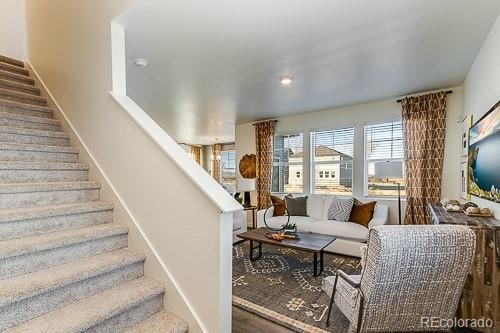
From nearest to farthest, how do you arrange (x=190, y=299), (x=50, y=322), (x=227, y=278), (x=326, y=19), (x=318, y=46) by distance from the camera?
1. (x=50, y=322)
2. (x=227, y=278)
3. (x=190, y=299)
4. (x=326, y=19)
5. (x=318, y=46)

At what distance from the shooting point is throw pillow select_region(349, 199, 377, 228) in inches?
165

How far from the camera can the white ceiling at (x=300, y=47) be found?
1978mm

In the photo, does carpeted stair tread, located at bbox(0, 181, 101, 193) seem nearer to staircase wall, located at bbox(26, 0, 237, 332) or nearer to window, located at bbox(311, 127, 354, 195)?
staircase wall, located at bbox(26, 0, 237, 332)

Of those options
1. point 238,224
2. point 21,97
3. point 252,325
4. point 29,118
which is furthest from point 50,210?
point 238,224

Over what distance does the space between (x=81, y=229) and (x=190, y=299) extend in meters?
0.96

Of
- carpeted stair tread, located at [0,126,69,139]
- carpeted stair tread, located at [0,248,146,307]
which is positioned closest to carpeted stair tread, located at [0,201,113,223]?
carpeted stair tread, located at [0,248,146,307]

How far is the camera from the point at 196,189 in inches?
61.3

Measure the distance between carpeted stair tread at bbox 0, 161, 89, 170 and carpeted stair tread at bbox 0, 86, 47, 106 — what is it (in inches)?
47.9

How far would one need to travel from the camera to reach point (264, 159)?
606 centimetres

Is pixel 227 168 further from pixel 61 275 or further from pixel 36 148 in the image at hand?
pixel 61 275

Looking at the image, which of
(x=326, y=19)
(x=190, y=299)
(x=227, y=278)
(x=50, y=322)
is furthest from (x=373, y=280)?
(x=326, y=19)

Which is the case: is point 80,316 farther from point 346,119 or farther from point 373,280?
point 346,119

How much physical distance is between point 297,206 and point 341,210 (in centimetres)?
84

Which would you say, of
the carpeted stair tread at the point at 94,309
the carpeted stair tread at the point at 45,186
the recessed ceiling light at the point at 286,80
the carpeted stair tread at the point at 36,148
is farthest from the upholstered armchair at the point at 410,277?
the carpeted stair tread at the point at 36,148
